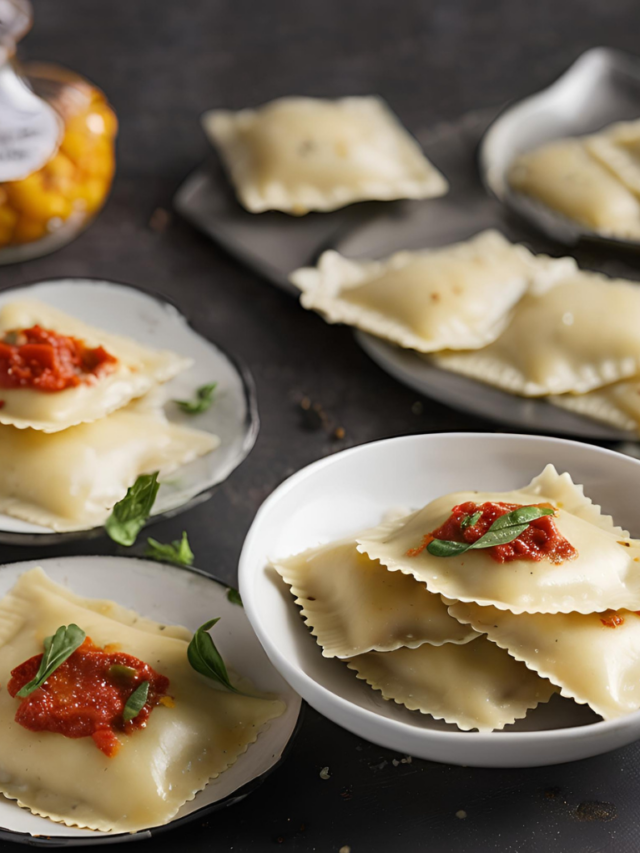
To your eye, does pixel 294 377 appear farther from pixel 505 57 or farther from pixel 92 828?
pixel 505 57

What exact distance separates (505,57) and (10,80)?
2.79 meters

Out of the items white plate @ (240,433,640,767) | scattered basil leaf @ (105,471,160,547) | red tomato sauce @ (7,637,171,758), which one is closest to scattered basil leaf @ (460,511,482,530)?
white plate @ (240,433,640,767)

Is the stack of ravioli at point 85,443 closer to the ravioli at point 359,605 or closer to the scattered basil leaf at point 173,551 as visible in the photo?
the scattered basil leaf at point 173,551

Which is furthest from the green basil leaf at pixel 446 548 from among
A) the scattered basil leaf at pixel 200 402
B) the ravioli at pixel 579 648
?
the scattered basil leaf at pixel 200 402

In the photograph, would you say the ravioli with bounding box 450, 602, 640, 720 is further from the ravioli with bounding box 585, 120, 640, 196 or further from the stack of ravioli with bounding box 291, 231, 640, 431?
the ravioli with bounding box 585, 120, 640, 196

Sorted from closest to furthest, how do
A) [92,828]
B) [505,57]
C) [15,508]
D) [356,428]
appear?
1. [92,828]
2. [15,508]
3. [356,428]
4. [505,57]

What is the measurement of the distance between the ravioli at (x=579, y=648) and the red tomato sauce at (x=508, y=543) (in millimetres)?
113

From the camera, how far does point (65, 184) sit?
3350 mm

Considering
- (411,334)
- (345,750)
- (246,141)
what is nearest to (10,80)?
(246,141)

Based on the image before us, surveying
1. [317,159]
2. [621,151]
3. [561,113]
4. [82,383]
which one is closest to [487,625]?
[82,383]

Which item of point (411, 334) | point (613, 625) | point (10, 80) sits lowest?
point (411, 334)

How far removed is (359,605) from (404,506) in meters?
0.43

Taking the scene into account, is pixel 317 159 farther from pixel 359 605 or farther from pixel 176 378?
pixel 359 605

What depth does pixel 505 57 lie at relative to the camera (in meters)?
4.90
